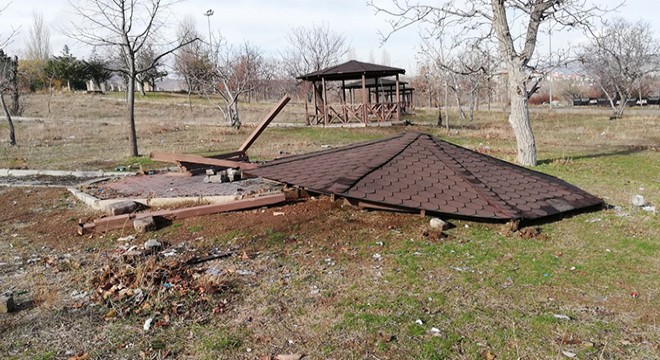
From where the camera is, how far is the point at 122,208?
245 inches

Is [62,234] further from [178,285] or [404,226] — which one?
[404,226]

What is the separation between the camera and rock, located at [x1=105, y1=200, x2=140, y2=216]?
20.1ft

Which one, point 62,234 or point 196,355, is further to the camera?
point 62,234

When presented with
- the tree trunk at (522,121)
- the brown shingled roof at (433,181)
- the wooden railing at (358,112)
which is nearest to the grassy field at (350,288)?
the brown shingled roof at (433,181)

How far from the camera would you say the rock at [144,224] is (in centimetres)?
559

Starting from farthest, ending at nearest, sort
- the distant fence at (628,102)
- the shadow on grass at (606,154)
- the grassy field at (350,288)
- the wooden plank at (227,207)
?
the distant fence at (628,102)
the shadow on grass at (606,154)
the wooden plank at (227,207)
the grassy field at (350,288)

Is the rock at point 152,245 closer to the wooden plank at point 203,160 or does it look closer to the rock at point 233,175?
the wooden plank at point 203,160

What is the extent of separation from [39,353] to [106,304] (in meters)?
0.67

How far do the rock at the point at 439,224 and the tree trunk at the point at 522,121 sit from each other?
611cm

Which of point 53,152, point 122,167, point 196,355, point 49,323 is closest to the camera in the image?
point 196,355

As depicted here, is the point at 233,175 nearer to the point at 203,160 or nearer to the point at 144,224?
the point at 203,160

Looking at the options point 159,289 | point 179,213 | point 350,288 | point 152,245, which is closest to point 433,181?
point 350,288

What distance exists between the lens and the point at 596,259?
4.36 m

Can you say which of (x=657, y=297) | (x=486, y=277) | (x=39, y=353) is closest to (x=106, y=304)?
(x=39, y=353)
